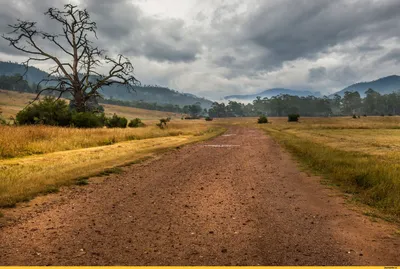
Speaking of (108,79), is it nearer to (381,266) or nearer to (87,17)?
(87,17)

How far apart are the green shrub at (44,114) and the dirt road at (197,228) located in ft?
74.2

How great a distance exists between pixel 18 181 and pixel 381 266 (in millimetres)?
8863

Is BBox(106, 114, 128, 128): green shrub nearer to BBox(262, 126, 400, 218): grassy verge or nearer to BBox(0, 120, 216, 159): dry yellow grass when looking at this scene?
BBox(0, 120, 216, 159): dry yellow grass

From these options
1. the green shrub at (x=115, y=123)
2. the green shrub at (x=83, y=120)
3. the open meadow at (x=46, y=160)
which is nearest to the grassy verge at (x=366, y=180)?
the open meadow at (x=46, y=160)

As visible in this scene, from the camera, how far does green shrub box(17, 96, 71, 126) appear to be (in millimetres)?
27734

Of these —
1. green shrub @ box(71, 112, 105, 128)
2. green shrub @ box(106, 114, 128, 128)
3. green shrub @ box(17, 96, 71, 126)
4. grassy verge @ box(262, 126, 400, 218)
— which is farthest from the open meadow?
green shrub @ box(106, 114, 128, 128)

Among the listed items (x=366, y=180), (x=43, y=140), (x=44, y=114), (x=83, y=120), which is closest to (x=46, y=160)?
(x=43, y=140)

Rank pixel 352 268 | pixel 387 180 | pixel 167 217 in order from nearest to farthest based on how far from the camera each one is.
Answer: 1. pixel 352 268
2. pixel 167 217
3. pixel 387 180

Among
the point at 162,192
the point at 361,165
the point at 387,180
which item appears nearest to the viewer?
the point at 162,192

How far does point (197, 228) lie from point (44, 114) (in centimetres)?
2778

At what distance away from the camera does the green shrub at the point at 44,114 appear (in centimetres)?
Result: 2773

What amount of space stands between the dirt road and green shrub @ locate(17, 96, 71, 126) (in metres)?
22.6

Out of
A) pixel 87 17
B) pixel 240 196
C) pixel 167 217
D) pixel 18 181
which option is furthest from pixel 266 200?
pixel 87 17

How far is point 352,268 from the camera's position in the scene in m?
3.73
